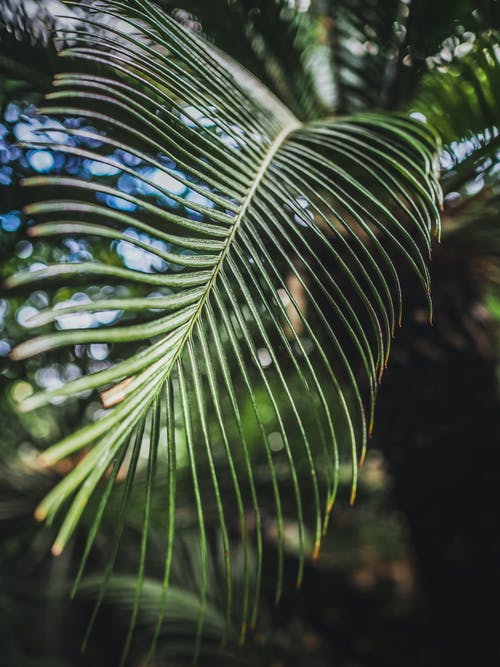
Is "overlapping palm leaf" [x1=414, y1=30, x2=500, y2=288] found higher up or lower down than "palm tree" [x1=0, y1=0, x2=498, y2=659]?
higher up

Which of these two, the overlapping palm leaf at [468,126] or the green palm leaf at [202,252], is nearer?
the green palm leaf at [202,252]

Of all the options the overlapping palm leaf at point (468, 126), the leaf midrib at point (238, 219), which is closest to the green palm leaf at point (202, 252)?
the leaf midrib at point (238, 219)

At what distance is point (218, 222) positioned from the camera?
1.86 ft

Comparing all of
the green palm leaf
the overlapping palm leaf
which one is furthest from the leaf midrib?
the overlapping palm leaf

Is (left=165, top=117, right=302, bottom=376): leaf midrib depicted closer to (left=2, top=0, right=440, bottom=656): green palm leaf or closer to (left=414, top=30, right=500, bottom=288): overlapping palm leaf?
(left=2, top=0, right=440, bottom=656): green palm leaf

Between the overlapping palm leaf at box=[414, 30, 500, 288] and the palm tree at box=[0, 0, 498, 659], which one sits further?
the overlapping palm leaf at box=[414, 30, 500, 288]

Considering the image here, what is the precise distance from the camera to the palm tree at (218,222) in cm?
42

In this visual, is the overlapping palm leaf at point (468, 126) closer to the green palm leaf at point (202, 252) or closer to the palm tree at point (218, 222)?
the palm tree at point (218, 222)

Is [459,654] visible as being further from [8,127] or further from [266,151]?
[8,127]

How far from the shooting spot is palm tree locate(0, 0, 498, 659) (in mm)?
424

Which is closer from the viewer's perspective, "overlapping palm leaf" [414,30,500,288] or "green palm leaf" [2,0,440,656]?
"green palm leaf" [2,0,440,656]

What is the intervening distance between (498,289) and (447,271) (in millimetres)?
302

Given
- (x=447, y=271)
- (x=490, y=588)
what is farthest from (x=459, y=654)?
(x=447, y=271)

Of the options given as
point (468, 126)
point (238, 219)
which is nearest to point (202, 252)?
point (238, 219)
